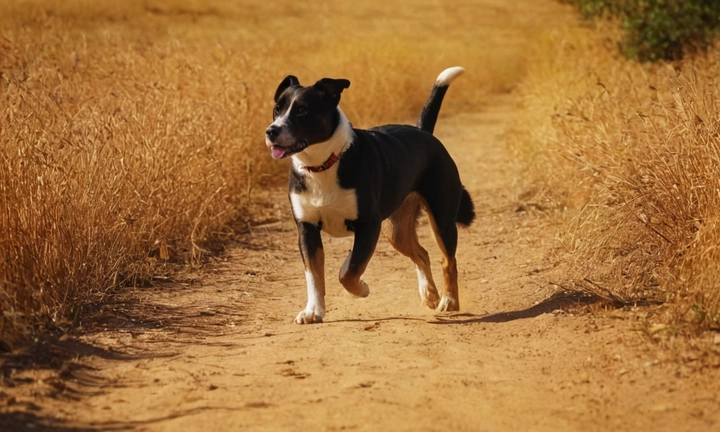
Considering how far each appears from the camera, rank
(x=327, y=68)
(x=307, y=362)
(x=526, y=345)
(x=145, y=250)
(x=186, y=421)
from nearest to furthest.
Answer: (x=186, y=421) → (x=307, y=362) → (x=526, y=345) → (x=145, y=250) → (x=327, y=68)

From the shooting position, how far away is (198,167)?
29.6 ft

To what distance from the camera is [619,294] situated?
658 centimetres

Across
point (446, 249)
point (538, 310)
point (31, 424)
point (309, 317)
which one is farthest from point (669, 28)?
point (31, 424)

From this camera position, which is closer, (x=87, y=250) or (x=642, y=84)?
(x=87, y=250)

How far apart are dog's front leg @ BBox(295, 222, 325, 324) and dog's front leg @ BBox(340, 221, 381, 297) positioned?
0.15 metres

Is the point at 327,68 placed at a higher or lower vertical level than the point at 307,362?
higher

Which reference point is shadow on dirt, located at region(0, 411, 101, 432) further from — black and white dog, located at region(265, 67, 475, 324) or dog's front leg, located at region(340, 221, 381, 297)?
dog's front leg, located at region(340, 221, 381, 297)

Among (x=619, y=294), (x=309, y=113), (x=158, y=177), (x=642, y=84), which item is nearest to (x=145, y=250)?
(x=158, y=177)

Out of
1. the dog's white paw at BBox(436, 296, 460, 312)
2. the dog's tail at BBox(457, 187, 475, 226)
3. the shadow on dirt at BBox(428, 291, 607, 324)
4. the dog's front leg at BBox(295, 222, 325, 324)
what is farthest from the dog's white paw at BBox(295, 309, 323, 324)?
the dog's tail at BBox(457, 187, 475, 226)

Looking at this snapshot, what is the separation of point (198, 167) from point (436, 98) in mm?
2288

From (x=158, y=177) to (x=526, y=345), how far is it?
3.49 m

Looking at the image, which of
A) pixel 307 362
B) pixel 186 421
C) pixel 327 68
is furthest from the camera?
pixel 327 68

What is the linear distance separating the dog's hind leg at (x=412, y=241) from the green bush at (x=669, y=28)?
9.42 meters

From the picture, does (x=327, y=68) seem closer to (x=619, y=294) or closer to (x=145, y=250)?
(x=145, y=250)
